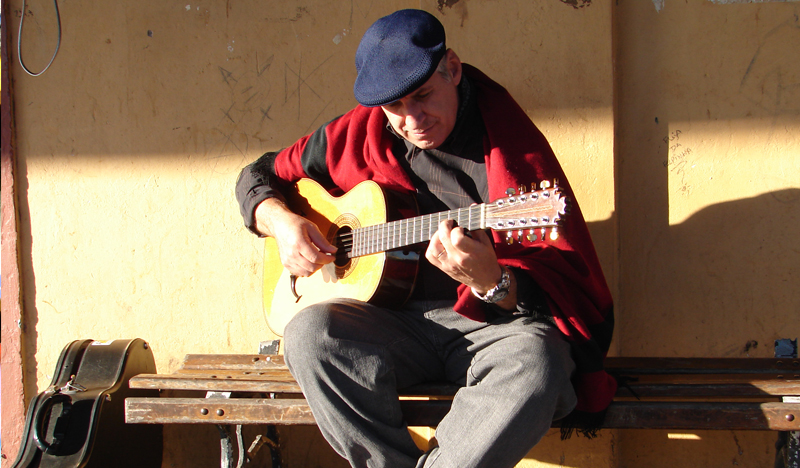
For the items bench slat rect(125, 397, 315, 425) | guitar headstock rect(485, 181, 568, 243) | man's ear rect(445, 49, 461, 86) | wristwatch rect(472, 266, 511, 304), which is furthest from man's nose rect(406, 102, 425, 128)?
bench slat rect(125, 397, 315, 425)

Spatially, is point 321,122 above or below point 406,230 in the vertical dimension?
above

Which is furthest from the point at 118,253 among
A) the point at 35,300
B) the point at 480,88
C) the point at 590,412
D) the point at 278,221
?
the point at 590,412

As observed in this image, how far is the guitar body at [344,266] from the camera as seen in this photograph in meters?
2.02

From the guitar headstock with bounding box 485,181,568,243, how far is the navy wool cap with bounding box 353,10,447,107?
1.53 feet

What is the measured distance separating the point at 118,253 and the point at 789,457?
9.26ft

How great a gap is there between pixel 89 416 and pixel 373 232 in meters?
1.35

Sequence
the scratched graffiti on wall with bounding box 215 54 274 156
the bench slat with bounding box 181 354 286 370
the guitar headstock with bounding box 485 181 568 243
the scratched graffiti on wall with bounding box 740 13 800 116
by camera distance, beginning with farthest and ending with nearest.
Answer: the scratched graffiti on wall with bounding box 215 54 274 156 < the bench slat with bounding box 181 354 286 370 < the scratched graffiti on wall with bounding box 740 13 800 116 < the guitar headstock with bounding box 485 181 568 243

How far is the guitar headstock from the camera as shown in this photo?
149cm

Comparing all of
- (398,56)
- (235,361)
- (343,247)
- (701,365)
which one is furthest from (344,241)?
(701,365)

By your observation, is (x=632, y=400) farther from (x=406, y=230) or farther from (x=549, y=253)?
(x=406, y=230)

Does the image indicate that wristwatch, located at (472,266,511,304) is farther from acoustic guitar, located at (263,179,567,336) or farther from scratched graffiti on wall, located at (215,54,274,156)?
scratched graffiti on wall, located at (215,54,274,156)

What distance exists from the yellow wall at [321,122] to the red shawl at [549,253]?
695 mm

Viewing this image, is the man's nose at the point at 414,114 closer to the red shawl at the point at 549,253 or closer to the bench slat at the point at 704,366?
the red shawl at the point at 549,253

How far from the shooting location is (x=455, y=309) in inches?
69.8
